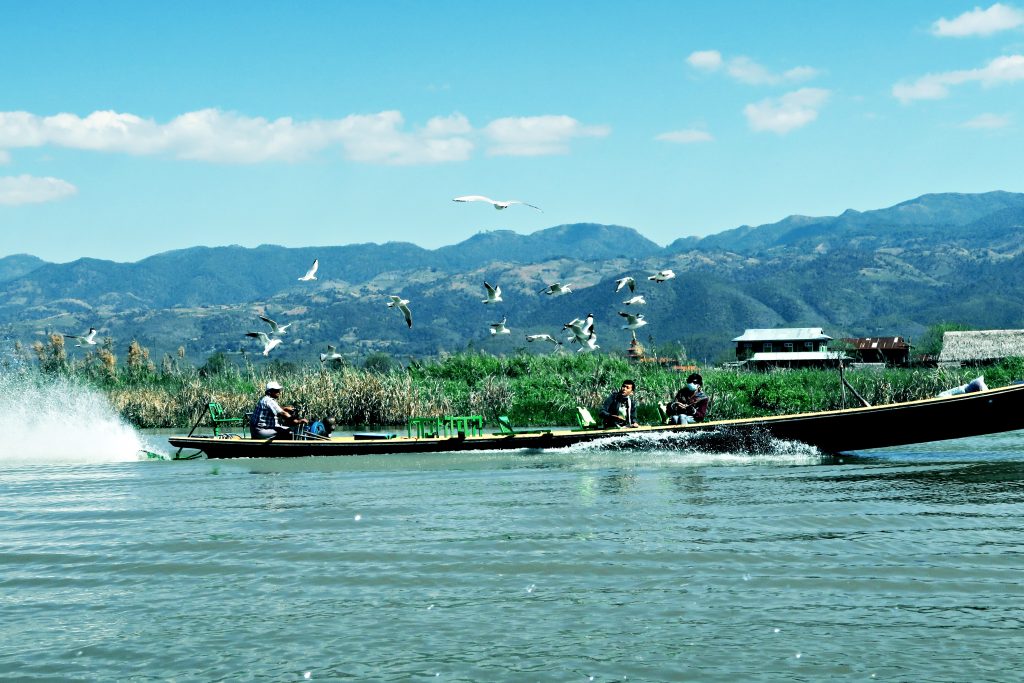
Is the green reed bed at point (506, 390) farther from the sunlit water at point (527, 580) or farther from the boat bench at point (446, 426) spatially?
the sunlit water at point (527, 580)

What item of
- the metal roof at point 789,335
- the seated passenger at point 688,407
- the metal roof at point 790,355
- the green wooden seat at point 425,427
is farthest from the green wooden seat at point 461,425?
the metal roof at point 789,335

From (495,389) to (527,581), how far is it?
86.1 ft

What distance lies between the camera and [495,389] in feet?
124

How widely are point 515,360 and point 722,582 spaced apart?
105 feet

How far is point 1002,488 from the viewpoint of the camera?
17422 mm

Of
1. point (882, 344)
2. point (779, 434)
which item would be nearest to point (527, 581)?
point (779, 434)

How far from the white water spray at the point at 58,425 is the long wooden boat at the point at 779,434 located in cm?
317

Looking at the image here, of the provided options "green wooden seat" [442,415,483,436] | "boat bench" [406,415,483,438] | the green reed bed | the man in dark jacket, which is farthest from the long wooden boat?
the green reed bed

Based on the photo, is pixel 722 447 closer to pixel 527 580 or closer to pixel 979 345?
pixel 527 580

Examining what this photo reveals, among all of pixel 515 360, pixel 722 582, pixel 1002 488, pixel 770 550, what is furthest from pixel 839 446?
pixel 515 360

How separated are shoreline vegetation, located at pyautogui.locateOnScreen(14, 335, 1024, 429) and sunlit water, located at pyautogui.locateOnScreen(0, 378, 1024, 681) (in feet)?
53.8

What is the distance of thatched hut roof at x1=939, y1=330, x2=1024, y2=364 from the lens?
77.7 m

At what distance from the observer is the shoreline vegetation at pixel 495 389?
119 ft

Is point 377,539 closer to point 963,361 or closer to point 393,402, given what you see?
point 393,402
